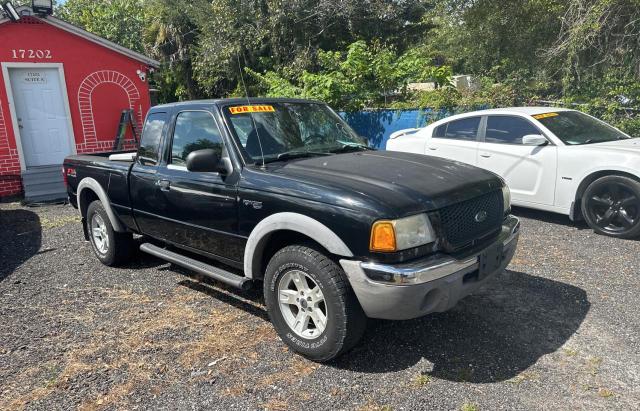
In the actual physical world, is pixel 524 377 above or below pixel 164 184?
below

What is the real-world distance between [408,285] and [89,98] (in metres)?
10.6

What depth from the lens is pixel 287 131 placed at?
4168 millimetres

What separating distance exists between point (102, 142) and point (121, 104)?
3.36ft

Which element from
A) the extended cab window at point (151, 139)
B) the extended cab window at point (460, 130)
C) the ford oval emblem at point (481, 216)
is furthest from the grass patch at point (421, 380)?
the extended cab window at point (460, 130)

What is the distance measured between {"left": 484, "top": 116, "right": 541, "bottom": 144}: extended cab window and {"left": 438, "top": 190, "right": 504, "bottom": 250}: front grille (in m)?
3.40

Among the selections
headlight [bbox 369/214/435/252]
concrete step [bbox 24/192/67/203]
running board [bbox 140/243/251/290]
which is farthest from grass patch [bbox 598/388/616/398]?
concrete step [bbox 24/192/67/203]

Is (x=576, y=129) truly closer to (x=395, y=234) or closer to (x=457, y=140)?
(x=457, y=140)

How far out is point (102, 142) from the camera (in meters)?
11.6

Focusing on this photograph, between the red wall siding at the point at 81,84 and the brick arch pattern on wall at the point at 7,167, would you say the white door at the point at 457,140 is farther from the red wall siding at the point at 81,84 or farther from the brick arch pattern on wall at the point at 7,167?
the brick arch pattern on wall at the point at 7,167

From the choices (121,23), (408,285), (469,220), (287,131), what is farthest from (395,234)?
(121,23)

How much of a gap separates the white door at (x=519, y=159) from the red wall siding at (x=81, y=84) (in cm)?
856

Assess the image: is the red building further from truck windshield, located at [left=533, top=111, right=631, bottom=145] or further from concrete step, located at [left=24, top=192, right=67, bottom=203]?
truck windshield, located at [left=533, top=111, right=631, bottom=145]

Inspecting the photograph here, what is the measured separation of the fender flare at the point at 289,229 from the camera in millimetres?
3062

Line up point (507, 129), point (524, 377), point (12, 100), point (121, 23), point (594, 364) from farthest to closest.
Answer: point (121, 23), point (12, 100), point (507, 129), point (594, 364), point (524, 377)
